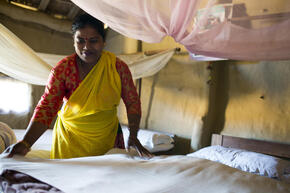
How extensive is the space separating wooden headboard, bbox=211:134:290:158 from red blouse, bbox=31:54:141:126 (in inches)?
61.6

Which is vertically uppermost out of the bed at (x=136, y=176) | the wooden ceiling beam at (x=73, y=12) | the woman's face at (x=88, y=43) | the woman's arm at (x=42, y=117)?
the wooden ceiling beam at (x=73, y=12)

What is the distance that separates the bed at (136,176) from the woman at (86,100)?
0.19 m

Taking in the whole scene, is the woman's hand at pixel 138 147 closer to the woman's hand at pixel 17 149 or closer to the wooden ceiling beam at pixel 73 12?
the woman's hand at pixel 17 149

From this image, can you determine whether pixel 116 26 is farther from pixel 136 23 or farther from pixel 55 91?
pixel 55 91

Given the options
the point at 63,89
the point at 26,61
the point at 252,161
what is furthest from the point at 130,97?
the point at 26,61

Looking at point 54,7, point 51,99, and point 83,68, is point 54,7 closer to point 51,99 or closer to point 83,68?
point 83,68

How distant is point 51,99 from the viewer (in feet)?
4.00

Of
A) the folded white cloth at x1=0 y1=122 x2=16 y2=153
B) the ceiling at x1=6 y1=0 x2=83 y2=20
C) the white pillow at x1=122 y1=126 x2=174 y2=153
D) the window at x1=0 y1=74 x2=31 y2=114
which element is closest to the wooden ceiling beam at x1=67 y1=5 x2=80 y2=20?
the ceiling at x1=6 y1=0 x2=83 y2=20

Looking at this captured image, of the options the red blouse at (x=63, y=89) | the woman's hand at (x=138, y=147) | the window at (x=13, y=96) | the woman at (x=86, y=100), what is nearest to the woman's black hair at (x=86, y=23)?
the woman at (x=86, y=100)

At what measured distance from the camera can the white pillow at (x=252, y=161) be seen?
1848mm

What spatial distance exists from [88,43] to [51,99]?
1.12ft

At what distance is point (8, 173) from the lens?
0.93 m

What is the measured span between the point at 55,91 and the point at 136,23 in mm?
561

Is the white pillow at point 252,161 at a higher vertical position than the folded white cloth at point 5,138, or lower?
lower
